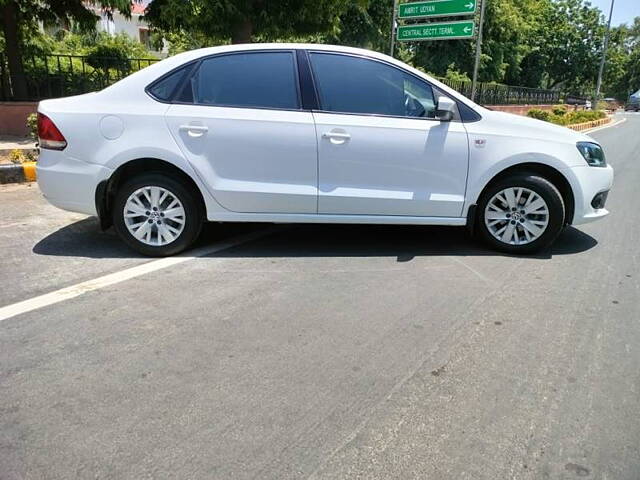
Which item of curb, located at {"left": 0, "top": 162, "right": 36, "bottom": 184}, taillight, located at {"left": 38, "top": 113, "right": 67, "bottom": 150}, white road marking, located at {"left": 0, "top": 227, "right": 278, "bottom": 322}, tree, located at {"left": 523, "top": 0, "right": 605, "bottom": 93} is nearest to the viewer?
white road marking, located at {"left": 0, "top": 227, "right": 278, "bottom": 322}

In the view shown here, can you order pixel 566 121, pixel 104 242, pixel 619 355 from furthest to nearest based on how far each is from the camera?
1. pixel 566 121
2. pixel 104 242
3. pixel 619 355

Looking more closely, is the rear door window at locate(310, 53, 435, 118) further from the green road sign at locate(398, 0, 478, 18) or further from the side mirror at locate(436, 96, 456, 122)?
the green road sign at locate(398, 0, 478, 18)

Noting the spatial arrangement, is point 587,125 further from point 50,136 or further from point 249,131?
point 50,136

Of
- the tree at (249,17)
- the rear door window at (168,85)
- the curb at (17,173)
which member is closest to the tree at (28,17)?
the tree at (249,17)

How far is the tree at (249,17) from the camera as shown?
31.0ft

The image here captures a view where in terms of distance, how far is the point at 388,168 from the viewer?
15.2ft

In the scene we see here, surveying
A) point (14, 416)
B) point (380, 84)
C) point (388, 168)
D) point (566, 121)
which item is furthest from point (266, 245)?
point (566, 121)

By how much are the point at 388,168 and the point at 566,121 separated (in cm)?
2067

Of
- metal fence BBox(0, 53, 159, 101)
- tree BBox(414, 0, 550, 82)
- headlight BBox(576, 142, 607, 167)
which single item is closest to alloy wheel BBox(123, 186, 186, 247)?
headlight BBox(576, 142, 607, 167)

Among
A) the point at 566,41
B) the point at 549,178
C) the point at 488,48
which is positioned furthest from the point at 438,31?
the point at 566,41

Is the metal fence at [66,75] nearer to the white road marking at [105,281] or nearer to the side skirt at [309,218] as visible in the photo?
the white road marking at [105,281]

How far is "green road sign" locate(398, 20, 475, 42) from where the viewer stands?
14.3 meters

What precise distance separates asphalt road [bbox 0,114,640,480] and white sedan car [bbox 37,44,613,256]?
1.57ft

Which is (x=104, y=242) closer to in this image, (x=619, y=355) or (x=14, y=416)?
(x=14, y=416)
